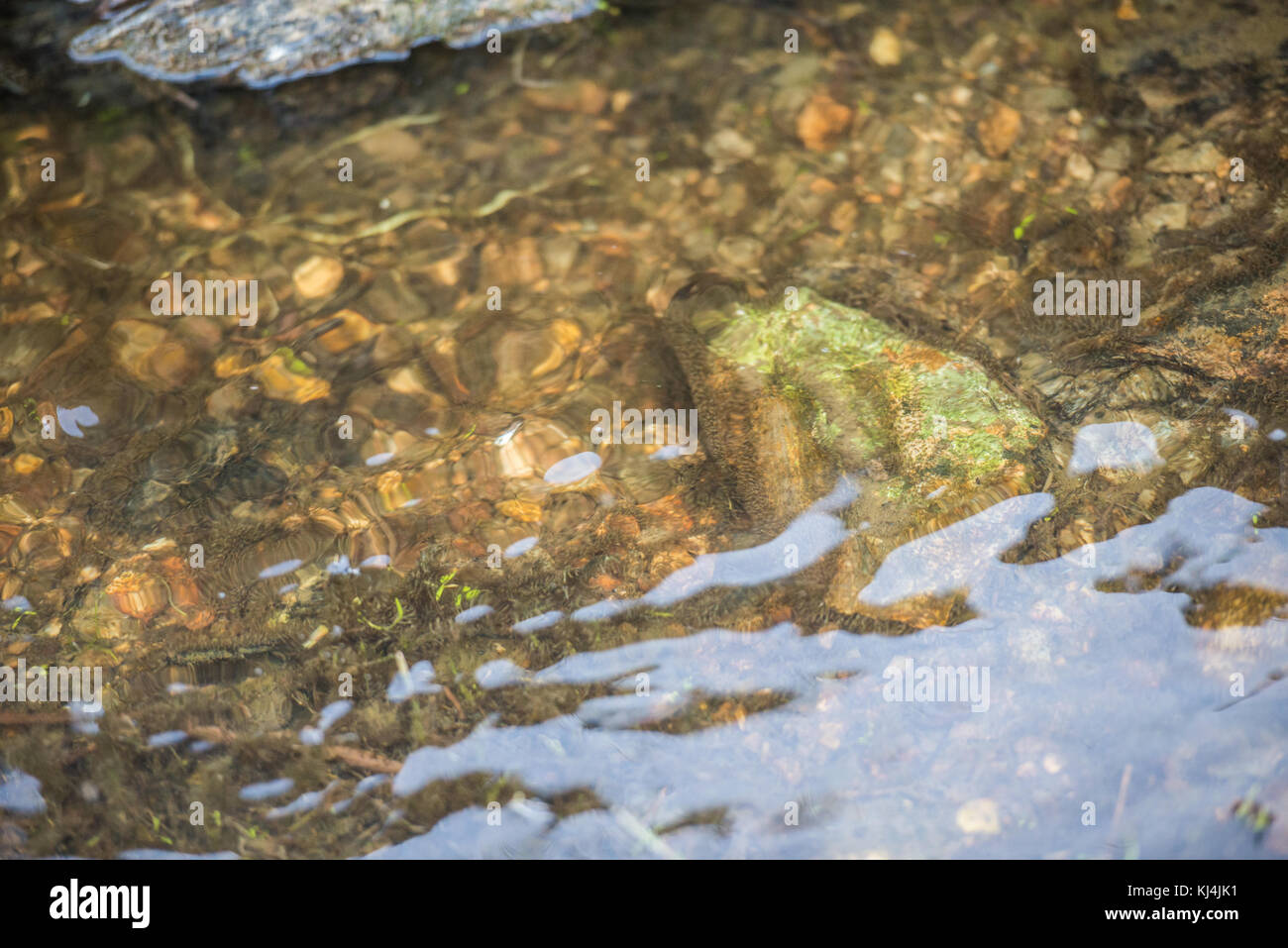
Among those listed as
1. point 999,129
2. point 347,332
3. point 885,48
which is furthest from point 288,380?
point 999,129

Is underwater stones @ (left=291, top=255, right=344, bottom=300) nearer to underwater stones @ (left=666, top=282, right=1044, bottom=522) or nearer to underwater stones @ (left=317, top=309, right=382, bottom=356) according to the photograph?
→ underwater stones @ (left=317, top=309, right=382, bottom=356)

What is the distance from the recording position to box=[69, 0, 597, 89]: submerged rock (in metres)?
4.10

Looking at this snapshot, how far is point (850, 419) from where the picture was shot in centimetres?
305

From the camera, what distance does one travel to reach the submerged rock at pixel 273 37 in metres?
4.10

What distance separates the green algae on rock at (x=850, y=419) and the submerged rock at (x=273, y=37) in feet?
7.34

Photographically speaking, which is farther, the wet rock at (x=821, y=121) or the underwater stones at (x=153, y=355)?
the wet rock at (x=821, y=121)

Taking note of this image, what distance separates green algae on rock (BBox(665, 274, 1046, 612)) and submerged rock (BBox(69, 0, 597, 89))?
2236 mm

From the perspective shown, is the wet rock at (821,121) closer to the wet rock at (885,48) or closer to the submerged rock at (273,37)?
the wet rock at (885,48)

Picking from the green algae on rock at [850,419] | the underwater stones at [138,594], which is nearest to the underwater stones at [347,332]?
the underwater stones at [138,594]

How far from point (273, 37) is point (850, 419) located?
3.54 metres

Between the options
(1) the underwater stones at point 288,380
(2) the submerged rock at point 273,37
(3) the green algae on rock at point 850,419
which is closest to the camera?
(3) the green algae on rock at point 850,419

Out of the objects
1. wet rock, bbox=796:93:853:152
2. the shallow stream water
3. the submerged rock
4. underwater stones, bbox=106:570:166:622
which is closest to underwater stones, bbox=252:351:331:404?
the shallow stream water

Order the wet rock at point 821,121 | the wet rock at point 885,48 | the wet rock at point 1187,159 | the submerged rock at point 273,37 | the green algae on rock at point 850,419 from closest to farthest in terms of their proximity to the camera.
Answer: the green algae on rock at point 850,419, the wet rock at point 1187,159, the wet rock at point 821,121, the wet rock at point 885,48, the submerged rock at point 273,37
